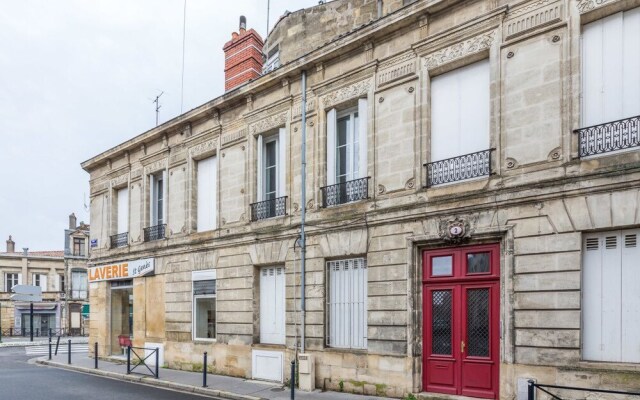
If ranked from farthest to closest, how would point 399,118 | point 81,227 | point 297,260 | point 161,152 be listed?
1. point 81,227
2. point 161,152
3. point 297,260
4. point 399,118

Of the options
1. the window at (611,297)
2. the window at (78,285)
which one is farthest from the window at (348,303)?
the window at (78,285)

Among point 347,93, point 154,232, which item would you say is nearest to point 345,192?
point 347,93

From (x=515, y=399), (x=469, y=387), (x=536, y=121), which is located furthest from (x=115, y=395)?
(x=536, y=121)

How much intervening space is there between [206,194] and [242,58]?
4.18 m

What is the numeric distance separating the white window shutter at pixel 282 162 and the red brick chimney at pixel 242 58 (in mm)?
3568

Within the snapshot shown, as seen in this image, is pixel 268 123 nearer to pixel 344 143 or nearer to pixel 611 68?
pixel 344 143

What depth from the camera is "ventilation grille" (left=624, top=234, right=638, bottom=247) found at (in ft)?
24.9

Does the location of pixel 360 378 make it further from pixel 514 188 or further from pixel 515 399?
pixel 514 188

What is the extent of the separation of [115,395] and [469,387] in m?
7.21

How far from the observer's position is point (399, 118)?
1048 centimetres

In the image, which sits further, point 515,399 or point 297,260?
point 297,260

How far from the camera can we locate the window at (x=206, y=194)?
15.1 meters

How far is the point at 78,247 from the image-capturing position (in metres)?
44.6

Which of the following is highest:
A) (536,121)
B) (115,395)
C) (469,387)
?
(536,121)
